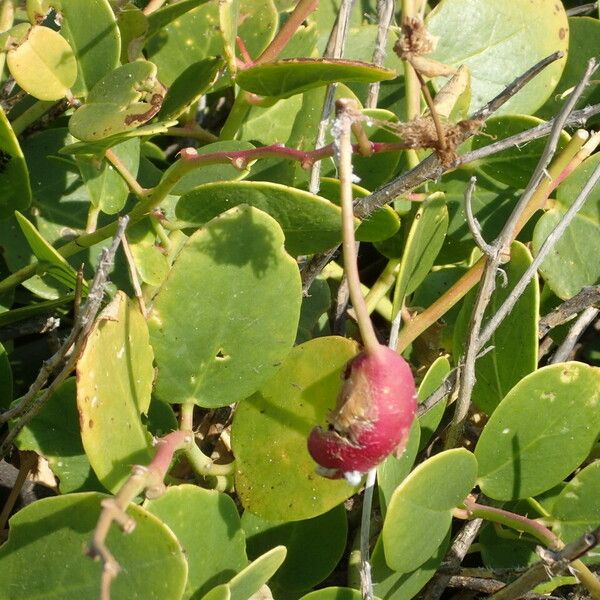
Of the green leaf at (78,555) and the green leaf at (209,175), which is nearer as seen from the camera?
the green leaf at (78,555)

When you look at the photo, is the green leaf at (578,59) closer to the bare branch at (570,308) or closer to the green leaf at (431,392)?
the bare branch at (570,308)

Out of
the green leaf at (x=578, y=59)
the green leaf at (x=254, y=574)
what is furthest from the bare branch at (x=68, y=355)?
the green leaf at (x=578, y=59)

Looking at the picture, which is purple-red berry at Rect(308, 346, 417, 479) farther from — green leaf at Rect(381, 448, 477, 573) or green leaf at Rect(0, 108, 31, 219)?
green leaf at Rect(0, 108, 31, 219)

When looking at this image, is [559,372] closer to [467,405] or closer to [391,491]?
[467,405]

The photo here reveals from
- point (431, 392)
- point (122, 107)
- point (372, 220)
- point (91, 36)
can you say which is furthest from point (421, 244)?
point (91, 36)

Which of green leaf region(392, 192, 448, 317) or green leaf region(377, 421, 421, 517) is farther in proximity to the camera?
green leaf region(392, 192, 448, 317)

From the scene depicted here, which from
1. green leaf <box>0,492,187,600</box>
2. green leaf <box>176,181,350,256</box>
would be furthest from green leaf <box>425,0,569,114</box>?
green leaf <box>0,492,187,600</box>
